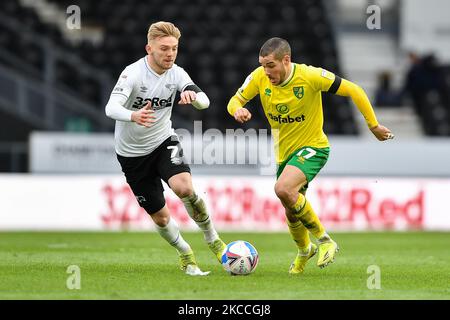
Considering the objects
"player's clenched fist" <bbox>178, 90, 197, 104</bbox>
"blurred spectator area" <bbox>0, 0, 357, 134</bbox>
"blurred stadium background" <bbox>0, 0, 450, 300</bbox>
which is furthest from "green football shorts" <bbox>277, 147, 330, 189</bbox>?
"blurred spectator area" <bbox>0, 0, 357, 134</bbox>

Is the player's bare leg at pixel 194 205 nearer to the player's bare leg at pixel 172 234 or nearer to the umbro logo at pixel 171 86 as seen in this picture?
the player's bare leg at pixel 172 234

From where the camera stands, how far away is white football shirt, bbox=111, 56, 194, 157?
31.7ft

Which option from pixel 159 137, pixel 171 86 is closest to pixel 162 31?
pixel 171 86

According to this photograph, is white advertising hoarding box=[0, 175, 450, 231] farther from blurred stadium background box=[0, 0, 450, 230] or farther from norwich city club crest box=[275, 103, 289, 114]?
norwich city club crest box=[275, 103, 289, 114]

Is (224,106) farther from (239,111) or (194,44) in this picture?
(239,111)

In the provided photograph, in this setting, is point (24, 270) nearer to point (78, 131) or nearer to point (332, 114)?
point (78, 131)

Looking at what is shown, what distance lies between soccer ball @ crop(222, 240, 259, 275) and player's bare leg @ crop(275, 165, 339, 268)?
548mm

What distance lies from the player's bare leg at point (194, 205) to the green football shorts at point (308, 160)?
94 cm

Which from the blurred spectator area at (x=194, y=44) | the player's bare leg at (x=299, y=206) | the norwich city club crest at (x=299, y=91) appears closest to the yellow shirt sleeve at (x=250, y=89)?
the norwich city club crest at (x=299, y=91)

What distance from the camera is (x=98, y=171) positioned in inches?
733

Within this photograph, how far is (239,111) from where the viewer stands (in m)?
9.56

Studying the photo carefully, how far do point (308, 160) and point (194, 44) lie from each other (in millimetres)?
14280
